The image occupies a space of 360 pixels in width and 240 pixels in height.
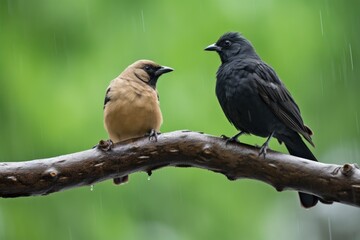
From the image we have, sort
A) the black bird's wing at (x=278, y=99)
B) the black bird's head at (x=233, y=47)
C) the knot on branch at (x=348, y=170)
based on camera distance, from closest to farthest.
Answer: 1. the knot on branch at (x=348, y=170)
2. the black bird's wing at (x=278, y=99)
3. the black bird's head at (x=233, y=47)

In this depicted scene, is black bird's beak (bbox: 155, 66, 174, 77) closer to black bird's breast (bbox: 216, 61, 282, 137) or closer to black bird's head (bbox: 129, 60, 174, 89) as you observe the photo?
black bird's head (bbox: 129, 60, 174, 89)

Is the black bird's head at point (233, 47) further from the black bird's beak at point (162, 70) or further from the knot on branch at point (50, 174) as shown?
the knot on branch at point (50, 174)

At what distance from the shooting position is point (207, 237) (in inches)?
234

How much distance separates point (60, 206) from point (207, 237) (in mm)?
1294

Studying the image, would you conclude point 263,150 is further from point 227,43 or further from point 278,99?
point 227,43

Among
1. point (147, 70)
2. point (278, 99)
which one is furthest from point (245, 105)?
point (147, 70)

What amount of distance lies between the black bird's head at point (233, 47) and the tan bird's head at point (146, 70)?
0.46 m

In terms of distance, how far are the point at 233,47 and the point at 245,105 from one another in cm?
60

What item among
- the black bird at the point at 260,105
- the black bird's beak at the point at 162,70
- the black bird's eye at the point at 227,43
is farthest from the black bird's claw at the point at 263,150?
the black bird's beak at the point at 162,70

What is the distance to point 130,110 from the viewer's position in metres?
4.63

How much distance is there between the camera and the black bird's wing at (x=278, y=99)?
168 inches

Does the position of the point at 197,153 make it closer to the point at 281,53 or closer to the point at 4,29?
the point at 281,53

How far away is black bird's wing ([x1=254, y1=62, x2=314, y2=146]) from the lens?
4262 mm

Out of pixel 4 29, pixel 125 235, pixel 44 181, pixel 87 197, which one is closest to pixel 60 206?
pixel 87 197
